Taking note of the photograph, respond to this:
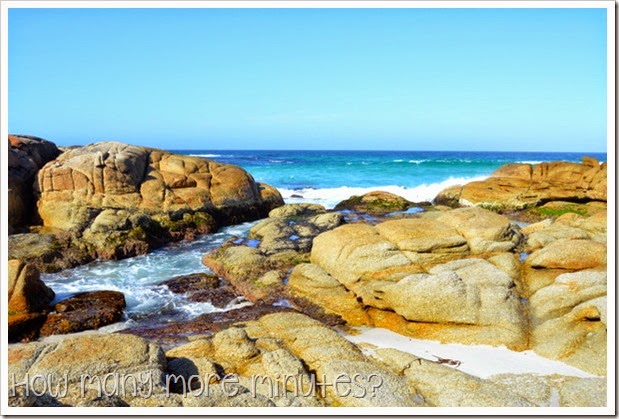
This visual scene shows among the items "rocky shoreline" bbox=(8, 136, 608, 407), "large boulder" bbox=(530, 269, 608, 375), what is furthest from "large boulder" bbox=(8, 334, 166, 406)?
"large boulder" bbox=(530, 269, 608, 375)

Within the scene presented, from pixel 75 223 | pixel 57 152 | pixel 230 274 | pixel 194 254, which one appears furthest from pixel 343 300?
pixel 57 152

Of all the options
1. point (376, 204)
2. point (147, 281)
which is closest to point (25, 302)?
point (147, 281)

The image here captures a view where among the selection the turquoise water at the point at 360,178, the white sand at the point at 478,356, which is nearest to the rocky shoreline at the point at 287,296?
the white sand at the point at 478,356

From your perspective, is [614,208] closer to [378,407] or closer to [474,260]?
[378,407]

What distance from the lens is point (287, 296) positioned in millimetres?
12898

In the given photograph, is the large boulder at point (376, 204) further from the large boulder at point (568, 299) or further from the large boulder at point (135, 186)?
the large boulder at point (568, 299)

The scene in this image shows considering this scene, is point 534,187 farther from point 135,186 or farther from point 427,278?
point 135,186

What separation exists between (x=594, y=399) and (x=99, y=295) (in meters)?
11.1

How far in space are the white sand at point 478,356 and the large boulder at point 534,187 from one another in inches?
746

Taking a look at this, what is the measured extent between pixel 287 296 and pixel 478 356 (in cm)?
516

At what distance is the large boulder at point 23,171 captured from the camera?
19.9m

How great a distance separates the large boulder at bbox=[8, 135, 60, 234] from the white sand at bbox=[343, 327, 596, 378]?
1529 cm

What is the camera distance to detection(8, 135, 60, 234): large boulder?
19938 millimetres

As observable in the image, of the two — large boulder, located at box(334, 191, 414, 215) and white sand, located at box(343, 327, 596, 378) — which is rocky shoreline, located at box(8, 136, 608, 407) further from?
large boulder, located at box(334, 191, 414, 215)
